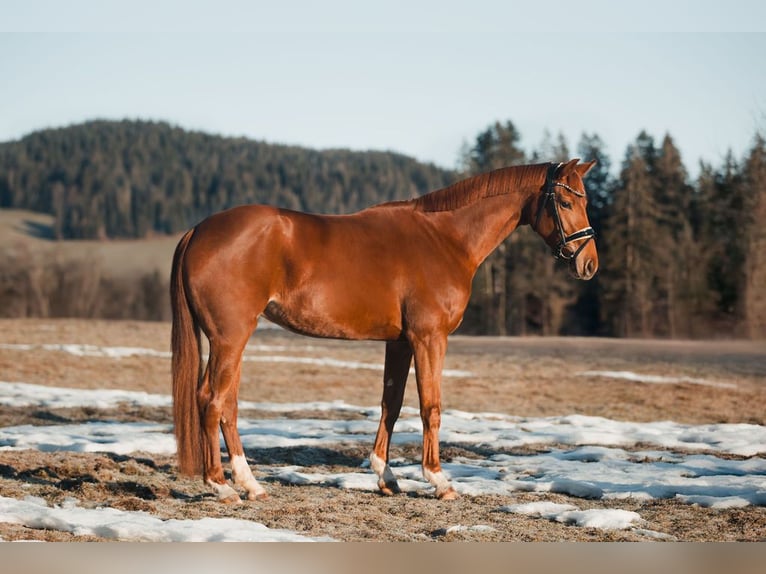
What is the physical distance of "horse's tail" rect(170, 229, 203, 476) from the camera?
612cm

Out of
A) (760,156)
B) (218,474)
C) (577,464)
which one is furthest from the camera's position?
(760,156)

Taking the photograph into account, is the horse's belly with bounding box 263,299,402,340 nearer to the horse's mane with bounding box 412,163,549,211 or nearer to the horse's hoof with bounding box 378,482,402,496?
the horse's mane with bounding box 412,163,549,211

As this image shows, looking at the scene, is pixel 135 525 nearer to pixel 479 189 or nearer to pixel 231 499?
pixel 231 499

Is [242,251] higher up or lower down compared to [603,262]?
lower down

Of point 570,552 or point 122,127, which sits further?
point 122,127

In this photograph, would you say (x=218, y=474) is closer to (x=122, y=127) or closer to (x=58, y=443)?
(x=58, y=443)

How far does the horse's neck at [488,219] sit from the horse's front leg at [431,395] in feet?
2.92

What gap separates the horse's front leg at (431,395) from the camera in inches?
248

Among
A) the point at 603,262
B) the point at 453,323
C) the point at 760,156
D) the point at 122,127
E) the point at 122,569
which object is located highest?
the point at 122,127

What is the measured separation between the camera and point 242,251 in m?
6.02

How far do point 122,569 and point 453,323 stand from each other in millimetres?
3200

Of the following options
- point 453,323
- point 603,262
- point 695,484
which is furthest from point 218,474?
point 603,262

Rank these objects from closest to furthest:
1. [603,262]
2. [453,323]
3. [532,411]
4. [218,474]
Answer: [218,474] → [453,323] → [532,411] → [603,262]

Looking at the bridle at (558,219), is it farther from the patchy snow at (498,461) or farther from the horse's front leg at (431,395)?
the patchy snow at (498,461)
